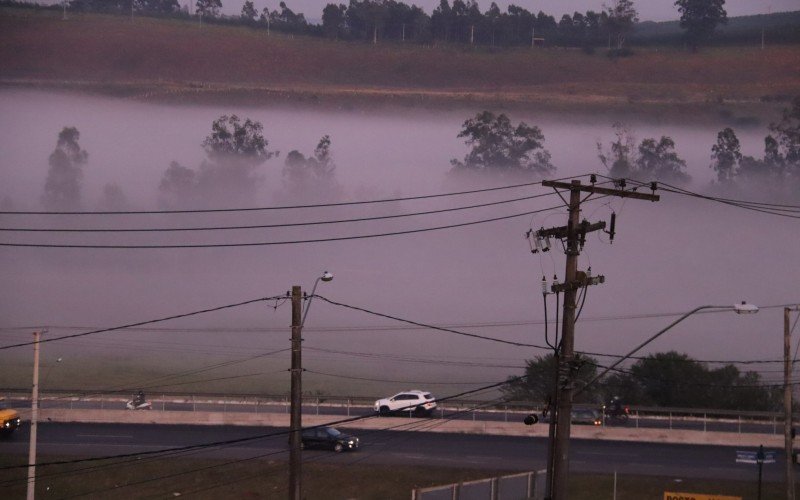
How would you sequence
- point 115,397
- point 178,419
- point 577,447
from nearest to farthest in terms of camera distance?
point 577,447 < point 178,419 < point 115,397

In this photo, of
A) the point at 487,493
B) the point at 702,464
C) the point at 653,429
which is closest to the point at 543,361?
the point at 653,429

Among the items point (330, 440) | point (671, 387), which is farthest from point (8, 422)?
point (671, 387)

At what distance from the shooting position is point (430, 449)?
40062 millimetres

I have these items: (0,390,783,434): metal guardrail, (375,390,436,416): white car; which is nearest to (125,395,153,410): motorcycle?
(0,390,783,434): metal guardrail

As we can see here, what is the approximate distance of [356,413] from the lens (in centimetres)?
5050

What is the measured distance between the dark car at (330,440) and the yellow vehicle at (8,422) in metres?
13.8

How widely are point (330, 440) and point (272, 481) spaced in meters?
4.55

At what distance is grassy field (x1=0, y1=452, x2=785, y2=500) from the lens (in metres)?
33.7

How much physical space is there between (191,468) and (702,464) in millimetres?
19745

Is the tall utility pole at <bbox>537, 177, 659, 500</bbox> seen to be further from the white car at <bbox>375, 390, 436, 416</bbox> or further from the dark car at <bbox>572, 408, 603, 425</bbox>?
the white car at <bbox>375, 390, 436, 416</bbox>

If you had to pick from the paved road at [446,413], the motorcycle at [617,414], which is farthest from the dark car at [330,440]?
the motorcycle at [617,414]

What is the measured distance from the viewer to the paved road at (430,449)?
3691 centimetres

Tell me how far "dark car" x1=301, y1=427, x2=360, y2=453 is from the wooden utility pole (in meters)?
17.7

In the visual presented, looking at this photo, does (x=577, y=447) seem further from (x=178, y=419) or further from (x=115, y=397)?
(x=115, y=397)
